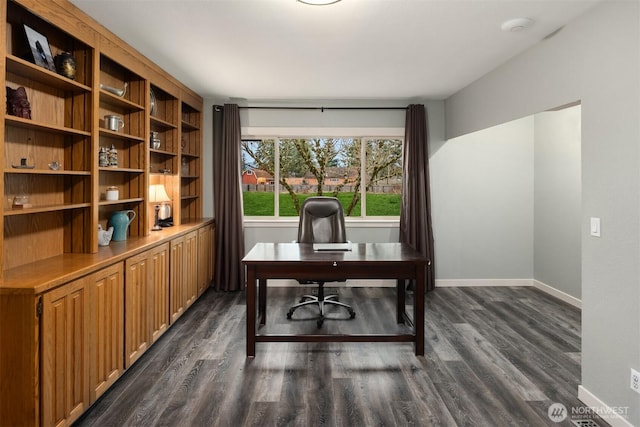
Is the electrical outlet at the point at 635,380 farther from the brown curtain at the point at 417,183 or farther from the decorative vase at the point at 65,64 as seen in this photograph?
the decorative vase at the point at 65,64

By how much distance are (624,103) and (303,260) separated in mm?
2251

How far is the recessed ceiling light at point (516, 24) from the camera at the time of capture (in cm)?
277

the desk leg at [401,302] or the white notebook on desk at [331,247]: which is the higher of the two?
the white notebook on desk at [331,247]

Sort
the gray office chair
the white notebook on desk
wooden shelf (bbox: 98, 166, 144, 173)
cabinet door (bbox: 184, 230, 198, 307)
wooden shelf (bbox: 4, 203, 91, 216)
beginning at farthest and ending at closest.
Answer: the gray office chair < cabinet door (bbox: 184, 230, 198, 307) < the white notebook on desk < wooden shelf (bbox: 98, 166, 144, 173) < wooden shelf (bbox: 4, 203, 91, 216)

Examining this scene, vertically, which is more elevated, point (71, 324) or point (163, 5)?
point (163, 5)

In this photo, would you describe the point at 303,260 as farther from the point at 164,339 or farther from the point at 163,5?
the point at 163,5

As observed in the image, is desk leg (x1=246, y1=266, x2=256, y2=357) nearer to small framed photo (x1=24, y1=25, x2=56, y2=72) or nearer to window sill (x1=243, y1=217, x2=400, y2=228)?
small framed photo (x1=24, y1=25, x2=56, y2=72)

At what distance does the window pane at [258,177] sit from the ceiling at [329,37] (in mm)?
1150

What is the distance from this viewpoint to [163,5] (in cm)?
259

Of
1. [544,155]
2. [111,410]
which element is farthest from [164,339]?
[544,155]

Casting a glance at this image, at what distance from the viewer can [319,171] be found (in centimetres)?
575

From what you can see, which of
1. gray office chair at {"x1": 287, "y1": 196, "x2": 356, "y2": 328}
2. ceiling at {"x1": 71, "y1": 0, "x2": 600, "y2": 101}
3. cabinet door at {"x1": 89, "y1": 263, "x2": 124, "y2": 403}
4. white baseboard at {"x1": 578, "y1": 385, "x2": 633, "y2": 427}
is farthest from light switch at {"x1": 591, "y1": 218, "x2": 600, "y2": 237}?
cabinet door at {"x1": 89, "y1": 263, "x2": 124, "y2": 403}

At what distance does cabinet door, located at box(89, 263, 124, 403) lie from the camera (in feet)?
7.88

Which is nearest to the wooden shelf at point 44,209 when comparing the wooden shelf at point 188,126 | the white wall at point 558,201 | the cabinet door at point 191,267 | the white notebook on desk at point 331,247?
the cabinet door at point 191,267
